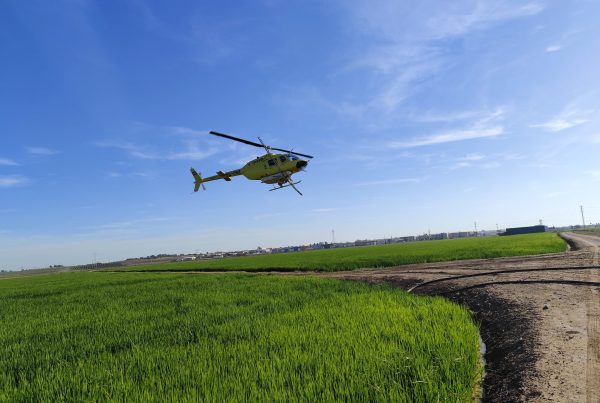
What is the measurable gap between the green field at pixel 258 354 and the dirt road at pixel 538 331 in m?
0.42

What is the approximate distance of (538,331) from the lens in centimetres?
649

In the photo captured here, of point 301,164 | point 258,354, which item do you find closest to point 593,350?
point 258,354

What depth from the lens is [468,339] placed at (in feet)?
21.5

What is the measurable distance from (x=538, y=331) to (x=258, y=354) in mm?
4936

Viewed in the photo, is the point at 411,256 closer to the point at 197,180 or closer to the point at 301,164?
the point at 301,164

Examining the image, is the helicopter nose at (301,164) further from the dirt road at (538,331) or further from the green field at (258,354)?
the green field at (258,354)

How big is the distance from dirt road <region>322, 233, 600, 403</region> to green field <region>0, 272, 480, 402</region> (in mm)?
417

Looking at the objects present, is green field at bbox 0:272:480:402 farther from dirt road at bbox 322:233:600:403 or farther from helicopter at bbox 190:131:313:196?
helicopter at bbox 190:131:313:196

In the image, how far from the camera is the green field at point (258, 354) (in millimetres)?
4801

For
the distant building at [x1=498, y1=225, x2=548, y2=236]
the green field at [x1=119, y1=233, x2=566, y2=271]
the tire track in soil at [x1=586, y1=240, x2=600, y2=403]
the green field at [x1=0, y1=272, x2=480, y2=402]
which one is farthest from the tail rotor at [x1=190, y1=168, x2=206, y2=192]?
the distant building at [x1=498, y1=225, x2=548, y2=236]

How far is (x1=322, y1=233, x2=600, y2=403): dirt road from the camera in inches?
177

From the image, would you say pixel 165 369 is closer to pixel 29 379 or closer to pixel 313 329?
pixel 29 379

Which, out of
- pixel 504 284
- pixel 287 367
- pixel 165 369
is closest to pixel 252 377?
pixel 287 367

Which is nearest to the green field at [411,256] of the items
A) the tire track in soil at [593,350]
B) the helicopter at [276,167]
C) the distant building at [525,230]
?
the helicopter at [276,167]
